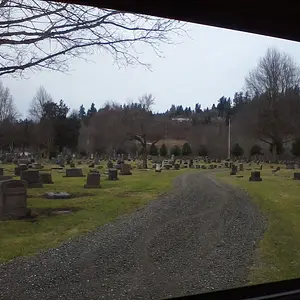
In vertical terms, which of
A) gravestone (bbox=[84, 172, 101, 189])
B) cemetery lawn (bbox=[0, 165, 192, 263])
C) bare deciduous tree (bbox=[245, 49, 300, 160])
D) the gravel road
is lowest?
the gravel road

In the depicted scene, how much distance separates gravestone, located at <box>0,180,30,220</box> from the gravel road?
6.09 ft

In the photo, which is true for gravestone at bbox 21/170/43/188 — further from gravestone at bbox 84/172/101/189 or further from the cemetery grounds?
gravestone at bbox 84/172/101/189

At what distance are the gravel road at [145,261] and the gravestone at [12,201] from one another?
1858 mm

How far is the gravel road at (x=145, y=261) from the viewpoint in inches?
159

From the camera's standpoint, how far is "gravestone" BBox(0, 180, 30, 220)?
7.49 metres

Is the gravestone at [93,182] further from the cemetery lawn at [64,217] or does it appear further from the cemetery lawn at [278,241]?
the cemetery lawn at [278,241]

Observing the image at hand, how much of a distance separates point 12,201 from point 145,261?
3.73 m

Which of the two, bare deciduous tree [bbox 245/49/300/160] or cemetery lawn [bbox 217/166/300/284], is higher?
bare deciduous tree [bbox 245/49/300/160]

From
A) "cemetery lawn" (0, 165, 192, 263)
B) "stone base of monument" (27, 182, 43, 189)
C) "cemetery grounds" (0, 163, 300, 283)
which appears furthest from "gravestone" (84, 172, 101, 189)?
"stone base of monument" (27, 182, 43, 189)

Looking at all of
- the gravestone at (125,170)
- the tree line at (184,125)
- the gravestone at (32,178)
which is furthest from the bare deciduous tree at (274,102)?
the gravestone at (32,178)

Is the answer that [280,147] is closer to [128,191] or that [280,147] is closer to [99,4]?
[128,191]

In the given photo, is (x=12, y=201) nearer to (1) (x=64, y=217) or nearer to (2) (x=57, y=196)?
(1) (x=64, y=217)

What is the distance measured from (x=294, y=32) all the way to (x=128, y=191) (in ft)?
31.1

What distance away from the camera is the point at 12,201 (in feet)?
24.9
